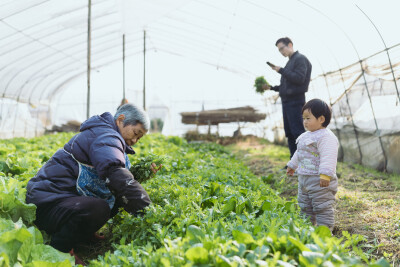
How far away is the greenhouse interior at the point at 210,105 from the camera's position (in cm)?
194

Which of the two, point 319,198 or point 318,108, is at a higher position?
point 318,108

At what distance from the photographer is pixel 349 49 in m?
8.23

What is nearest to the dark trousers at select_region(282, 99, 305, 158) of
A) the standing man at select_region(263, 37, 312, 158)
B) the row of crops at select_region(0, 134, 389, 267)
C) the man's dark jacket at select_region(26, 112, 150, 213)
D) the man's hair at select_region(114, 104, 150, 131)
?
the standing man at select_region(263, 37, 312, 158)

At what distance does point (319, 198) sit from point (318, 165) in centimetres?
33

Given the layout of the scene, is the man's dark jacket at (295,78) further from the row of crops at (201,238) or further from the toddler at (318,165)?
the row of crops at (201,238)

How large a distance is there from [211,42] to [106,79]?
1102 centimetres

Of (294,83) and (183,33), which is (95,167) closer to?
(294,83)

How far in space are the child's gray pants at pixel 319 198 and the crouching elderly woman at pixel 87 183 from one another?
5.73ft

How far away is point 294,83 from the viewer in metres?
5.67

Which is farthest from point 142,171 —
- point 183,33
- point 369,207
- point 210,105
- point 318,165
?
point 210,105

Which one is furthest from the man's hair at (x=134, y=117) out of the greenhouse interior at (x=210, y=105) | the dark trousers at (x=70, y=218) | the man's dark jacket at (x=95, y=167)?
the dark trousers at (x=70, y=218)

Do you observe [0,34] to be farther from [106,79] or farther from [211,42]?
[106,79]

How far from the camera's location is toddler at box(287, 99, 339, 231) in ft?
10.7

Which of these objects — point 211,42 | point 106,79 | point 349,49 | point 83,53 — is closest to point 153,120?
point 106,79
